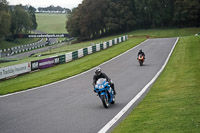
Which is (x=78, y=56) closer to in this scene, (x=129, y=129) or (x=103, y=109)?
(x=103, y=109)

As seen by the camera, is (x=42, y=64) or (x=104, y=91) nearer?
(x=104, y=91)

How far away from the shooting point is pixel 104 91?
13.2m

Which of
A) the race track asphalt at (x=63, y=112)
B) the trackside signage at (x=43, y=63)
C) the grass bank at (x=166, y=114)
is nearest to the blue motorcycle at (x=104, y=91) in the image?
the race track asphalt at (x=63, y=112)

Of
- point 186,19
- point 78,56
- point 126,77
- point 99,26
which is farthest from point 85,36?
point 126,77

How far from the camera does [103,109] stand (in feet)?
42.7

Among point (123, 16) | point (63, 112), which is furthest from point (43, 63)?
point (123, 16)

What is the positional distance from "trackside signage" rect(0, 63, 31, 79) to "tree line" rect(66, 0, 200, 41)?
64.7 m

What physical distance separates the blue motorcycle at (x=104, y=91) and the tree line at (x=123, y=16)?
80.9 meters

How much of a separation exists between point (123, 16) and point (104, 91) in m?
86.3

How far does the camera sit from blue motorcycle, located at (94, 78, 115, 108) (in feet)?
42.7

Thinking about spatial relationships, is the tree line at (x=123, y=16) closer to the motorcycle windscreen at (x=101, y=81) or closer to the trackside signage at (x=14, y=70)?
the trackside signage at (x=14, y=70)

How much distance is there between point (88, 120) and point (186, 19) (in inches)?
3353

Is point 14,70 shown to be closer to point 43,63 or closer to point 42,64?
point 42,64

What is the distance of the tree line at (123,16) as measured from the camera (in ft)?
311
